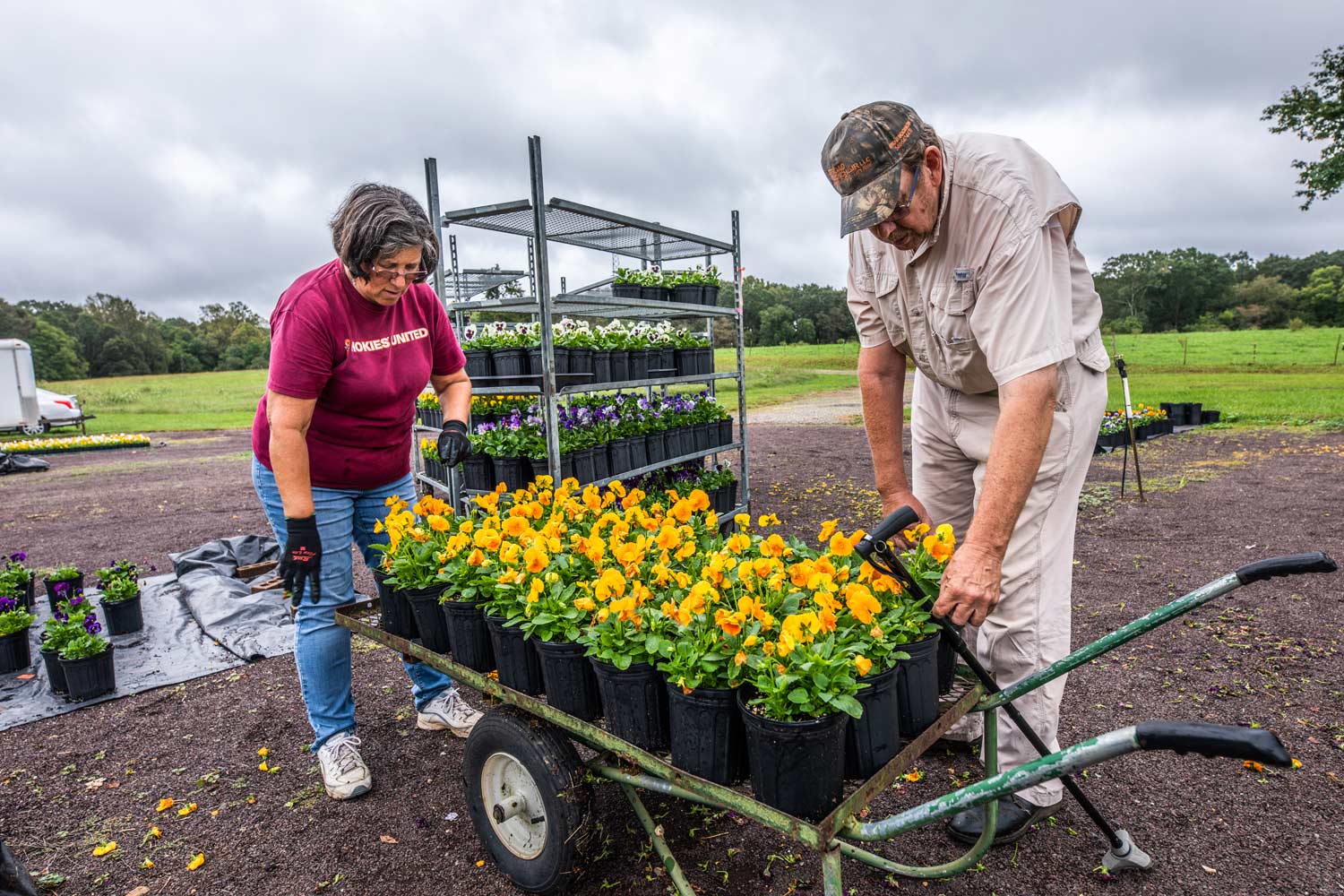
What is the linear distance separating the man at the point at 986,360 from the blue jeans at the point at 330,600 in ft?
7.23

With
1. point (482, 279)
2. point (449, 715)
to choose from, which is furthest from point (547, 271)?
point (482, 279)

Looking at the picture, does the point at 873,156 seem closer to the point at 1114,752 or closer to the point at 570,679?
the point at 1114,752

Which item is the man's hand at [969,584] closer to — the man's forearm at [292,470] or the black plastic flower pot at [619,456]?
the man's forearm at [292,470]

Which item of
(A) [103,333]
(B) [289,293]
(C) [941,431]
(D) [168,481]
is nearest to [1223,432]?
(C) [941,431]

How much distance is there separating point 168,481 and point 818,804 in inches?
526

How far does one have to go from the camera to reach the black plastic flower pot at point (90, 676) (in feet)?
13.3

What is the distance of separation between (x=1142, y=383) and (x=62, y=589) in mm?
28333

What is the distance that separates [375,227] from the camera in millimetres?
2553

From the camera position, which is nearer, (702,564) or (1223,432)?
(702,564)

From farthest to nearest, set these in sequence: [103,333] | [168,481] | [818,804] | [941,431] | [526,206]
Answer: [103,333] → [168,481] → [526,206] → [941,431] → [818,804]

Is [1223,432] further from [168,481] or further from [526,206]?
[168,481]

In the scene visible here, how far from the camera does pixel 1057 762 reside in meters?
1.24

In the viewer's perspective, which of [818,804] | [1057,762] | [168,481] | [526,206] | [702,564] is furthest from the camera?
[168,481]

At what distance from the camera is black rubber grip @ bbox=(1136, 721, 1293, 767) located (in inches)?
37.8
